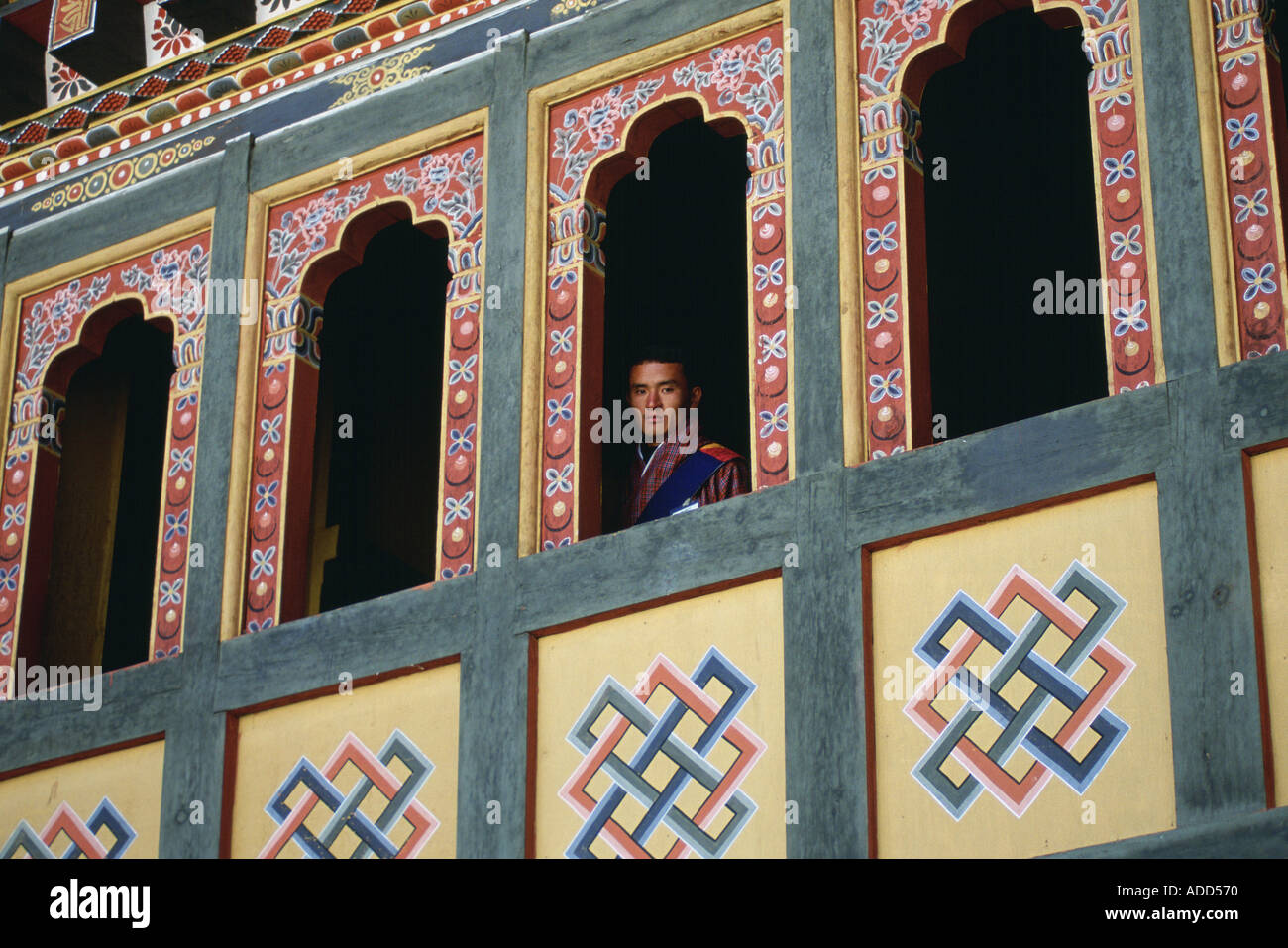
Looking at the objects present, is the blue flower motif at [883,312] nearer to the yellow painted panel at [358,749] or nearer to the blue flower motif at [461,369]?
the blue flower motif at [461,369]

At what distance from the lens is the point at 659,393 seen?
34.2 feet

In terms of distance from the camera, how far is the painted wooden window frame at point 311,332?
9.73m

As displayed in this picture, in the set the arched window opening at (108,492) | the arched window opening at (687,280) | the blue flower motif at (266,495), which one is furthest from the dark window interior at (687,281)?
the blue flower motif at (266,495)

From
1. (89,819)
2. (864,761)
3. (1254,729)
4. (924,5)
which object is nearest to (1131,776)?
(1254,729)

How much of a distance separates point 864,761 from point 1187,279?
1.88 metres

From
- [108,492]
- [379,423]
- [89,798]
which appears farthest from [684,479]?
[379,423]

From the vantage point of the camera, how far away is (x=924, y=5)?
30.0 feet

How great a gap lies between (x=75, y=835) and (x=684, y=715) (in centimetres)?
282

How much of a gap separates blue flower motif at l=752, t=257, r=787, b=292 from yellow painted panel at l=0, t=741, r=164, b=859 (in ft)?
9.83

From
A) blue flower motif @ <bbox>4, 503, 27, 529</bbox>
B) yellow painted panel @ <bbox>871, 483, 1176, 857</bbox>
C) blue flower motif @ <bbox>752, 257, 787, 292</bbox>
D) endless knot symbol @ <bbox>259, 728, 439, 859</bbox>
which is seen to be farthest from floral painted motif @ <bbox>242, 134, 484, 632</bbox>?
yellow painted panel @ <bbox>871, 483, 1176, 857</bbox>

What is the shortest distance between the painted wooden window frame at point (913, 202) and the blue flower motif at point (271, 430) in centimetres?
263

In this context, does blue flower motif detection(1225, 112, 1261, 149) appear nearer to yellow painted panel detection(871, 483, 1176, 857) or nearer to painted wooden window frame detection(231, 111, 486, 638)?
yellow painted panel detection(871, 483, 1176, 857)

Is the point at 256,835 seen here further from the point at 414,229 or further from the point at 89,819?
the point at 414,229

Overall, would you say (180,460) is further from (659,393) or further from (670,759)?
(670,759)
